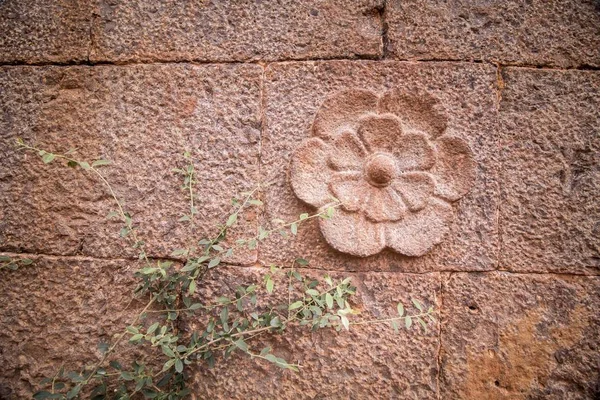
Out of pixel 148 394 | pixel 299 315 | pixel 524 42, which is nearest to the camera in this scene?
pixel 148 394

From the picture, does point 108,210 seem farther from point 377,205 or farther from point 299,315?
point 377,205

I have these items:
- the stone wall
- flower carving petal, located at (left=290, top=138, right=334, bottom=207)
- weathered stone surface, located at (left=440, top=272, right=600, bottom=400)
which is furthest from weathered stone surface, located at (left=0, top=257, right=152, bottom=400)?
weathered stone surface, located at (left=440, top=272, right=600, bottom=400)

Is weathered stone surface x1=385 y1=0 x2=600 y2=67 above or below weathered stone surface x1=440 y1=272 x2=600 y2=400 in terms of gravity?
above

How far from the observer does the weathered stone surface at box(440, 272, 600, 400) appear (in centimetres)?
Result: 136

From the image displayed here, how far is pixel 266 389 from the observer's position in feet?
4.49

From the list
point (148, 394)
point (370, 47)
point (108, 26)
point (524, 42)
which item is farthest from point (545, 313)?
point (108, 26)

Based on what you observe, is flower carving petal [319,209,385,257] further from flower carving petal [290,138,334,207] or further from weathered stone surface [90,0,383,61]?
weathered stone surface [90,0,383,61]

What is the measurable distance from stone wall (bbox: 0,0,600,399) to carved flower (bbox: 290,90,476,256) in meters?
0.05

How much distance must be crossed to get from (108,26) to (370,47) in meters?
1.07

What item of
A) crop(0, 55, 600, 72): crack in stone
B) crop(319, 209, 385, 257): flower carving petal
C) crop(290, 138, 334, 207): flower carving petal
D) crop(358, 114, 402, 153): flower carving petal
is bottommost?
crop(319, 209, 385, 257): flower carving petal

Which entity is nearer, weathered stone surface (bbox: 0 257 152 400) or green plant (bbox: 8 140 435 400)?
green plant (bbox: 8 140 435 400)

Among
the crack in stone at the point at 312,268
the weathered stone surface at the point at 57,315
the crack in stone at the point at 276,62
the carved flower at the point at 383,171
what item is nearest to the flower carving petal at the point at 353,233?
the carved flower at the point at 383,171

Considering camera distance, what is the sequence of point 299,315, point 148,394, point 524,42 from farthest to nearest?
point 524,42
point 299,315
point 148,394

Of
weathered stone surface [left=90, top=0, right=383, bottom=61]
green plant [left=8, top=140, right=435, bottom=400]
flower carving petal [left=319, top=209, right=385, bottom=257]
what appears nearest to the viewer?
green plant [left=8, top=140, right=435, bottom=400]
